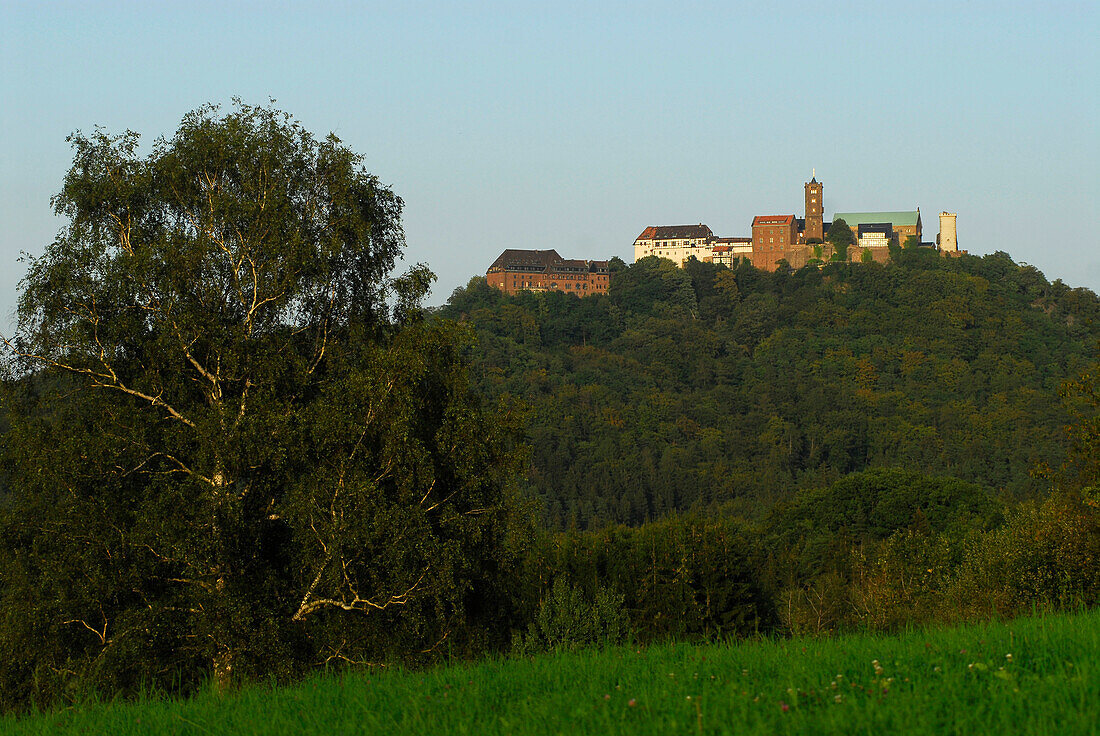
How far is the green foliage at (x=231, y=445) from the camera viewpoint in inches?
793

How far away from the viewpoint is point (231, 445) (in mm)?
20250

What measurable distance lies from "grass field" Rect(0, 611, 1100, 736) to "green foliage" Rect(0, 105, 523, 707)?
9.57 metres

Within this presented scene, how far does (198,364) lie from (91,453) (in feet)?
8.52

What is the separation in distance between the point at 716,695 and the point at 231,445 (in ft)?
45.9

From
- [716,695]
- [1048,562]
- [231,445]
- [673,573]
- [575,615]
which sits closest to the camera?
[716,695]

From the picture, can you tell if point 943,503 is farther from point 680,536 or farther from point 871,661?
point 871,661

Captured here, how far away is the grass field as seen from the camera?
727cm

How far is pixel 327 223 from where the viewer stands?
24.4 metres

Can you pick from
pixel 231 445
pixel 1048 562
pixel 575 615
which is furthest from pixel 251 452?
pixel 575 615

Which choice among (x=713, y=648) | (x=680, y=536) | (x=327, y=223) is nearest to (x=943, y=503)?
(x=680, y=536)

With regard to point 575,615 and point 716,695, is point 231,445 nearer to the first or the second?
point 716,695

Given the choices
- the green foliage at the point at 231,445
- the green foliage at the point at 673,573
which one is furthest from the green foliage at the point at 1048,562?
the green foliage at the point at 673,573

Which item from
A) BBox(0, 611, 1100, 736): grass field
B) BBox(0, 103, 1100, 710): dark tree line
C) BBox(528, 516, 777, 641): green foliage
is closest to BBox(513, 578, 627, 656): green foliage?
BBox(528, 516, 777, 641): green foliage

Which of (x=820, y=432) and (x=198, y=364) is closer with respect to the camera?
(x=198, y=364)
